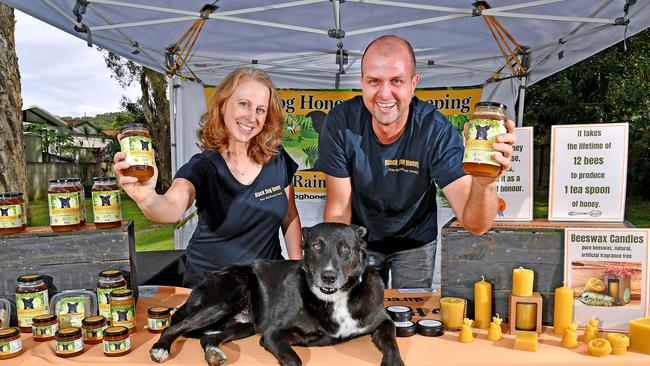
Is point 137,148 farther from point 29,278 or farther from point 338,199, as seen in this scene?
point 338,199

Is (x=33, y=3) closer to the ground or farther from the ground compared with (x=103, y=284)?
farther from the ground

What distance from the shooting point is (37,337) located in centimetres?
162

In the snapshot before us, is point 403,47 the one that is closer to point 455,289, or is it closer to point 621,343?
point 455,289

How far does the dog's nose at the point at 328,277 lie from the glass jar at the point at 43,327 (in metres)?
0.97

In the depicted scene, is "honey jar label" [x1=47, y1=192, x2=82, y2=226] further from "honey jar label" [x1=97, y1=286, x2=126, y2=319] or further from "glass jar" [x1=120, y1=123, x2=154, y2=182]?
"glass jar" [x1=120, y1=123, x2=154, y2=182]

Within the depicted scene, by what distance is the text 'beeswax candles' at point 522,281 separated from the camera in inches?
65.2

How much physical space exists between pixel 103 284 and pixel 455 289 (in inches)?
52.0

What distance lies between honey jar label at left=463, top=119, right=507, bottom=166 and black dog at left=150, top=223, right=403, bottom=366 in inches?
18.3

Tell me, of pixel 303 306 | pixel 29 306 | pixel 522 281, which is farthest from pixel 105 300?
pixel 522 281

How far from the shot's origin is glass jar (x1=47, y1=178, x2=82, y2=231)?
1792mm

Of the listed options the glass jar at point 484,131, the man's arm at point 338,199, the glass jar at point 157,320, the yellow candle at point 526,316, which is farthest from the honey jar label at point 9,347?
the yellow candle at point 526,316

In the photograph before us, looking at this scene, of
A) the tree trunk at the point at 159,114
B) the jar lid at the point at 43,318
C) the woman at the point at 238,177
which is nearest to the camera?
the jar lid at the point at 43,318

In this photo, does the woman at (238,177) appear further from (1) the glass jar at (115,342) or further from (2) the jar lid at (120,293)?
(1) the glass jar at (115,342)

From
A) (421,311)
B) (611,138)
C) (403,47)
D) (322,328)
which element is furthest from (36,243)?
(611,138)
